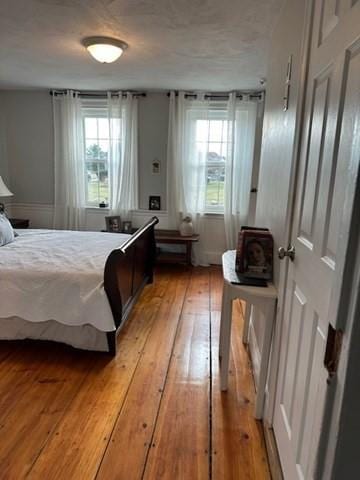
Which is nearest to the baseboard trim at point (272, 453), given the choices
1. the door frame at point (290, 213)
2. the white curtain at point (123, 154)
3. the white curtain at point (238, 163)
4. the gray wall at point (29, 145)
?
the door frame at point (290, 213)

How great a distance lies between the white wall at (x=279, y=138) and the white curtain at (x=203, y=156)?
1.80 meters

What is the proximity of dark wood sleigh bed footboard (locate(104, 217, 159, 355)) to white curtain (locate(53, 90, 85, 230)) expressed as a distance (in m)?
1.65

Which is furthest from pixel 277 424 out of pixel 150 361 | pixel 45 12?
pixel 45 12

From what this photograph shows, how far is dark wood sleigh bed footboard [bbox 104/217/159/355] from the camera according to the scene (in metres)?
2.28

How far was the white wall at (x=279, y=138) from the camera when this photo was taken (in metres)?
1.64

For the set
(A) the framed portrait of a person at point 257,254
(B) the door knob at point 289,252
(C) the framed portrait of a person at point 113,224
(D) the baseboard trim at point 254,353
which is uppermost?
(B) the door knob at point 289,252

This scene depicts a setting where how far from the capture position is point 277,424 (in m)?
1.62

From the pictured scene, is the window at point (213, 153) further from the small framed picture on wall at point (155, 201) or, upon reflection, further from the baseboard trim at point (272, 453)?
the baseboard trim at point (272, 453)

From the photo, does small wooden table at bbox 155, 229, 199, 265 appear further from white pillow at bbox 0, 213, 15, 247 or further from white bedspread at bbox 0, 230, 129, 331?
white bedspread at bbox 0, 230, 129, 331

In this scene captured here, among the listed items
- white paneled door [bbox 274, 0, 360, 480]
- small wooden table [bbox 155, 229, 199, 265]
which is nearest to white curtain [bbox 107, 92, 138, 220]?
small wooden table [bbox 155, 229, 199, 265]

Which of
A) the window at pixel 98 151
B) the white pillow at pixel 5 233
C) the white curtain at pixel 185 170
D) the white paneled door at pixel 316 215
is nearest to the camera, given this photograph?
the white paneled door at pixel 316 215

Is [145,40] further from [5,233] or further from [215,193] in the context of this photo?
[215,193]

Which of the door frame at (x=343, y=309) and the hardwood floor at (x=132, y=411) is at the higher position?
the door frame at (x=343, y=309)

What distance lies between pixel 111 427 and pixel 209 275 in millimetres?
2760
